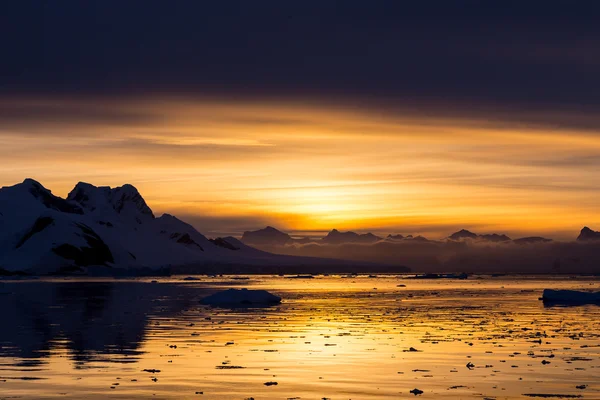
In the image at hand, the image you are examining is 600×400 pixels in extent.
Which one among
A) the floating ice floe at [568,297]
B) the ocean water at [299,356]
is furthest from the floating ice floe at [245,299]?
the floating ice floe at [568,297]

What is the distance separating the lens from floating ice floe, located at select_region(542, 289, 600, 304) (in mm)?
70250

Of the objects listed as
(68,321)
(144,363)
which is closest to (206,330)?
(68,321)

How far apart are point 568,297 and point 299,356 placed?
4504 centimetres

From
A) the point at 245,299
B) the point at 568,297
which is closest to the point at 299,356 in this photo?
the point at 245,299

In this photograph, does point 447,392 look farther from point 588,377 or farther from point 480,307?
point 480,307

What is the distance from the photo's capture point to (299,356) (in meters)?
30.7

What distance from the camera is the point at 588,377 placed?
25.2 metres

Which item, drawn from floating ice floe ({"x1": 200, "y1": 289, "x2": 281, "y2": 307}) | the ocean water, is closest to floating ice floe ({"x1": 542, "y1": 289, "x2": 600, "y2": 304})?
the ocean water

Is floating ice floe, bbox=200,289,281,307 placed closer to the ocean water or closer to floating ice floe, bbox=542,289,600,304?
the ocean water

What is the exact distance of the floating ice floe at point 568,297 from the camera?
230 ft

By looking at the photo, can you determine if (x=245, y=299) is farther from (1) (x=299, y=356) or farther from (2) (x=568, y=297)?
(1) (x=299, y=356)

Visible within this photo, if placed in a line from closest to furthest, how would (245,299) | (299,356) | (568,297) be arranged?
(299,356) < (245,299) < (568,297)

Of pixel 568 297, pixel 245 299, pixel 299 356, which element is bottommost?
pixel 299 356

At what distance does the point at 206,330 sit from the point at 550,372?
19137 mm
